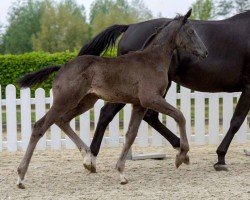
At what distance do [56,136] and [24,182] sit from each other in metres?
2.74

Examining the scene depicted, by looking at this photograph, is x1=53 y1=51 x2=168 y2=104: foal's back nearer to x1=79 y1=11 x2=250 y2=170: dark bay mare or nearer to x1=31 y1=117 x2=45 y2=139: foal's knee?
x1=31 y1=117 x2=45 y2=139: foal's knee

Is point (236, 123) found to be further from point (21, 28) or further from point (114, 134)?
point (21, 28)

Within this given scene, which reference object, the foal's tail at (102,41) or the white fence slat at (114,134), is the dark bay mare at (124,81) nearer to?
the foal's tail at (102,41)

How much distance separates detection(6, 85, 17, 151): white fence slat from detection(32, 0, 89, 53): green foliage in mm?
23956

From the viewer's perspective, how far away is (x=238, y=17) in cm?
648

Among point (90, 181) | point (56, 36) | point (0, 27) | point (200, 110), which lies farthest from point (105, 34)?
point (0, 27)

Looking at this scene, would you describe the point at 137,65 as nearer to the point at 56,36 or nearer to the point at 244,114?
the point at 244,114

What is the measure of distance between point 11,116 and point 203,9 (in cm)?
1616

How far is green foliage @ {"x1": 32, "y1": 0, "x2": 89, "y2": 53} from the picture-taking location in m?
32.3

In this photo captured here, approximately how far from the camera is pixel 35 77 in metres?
5.56

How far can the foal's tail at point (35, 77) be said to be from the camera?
5547 millimetres

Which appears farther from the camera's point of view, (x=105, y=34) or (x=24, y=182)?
(x=105, y=34)

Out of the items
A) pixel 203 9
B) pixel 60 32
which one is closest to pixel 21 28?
pixel 60 32

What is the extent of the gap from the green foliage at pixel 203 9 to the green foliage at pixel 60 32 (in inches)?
403
